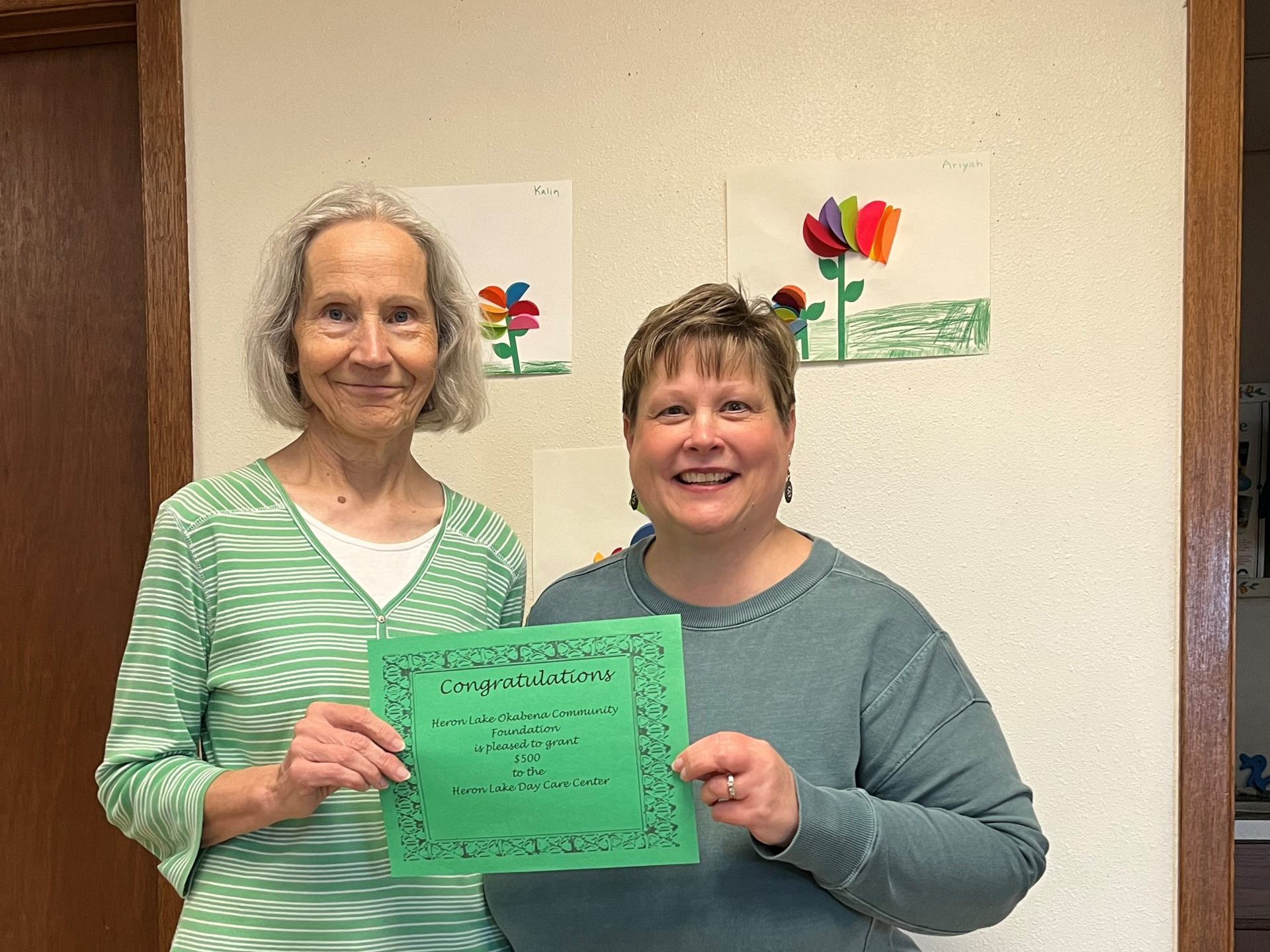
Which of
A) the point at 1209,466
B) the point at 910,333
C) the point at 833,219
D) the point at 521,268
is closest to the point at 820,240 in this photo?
the point at 833,219

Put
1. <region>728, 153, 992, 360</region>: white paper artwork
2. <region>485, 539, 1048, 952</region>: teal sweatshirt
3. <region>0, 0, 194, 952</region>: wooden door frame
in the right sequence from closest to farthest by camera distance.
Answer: <region>485, 539, 1048, 952</region>: teal sweatshirt → <region>728, 153, 992, 360</region>: white paper artwork → <region>0, 0, 194, 952</region>: wooden door frame

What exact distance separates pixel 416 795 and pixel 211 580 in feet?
1.01

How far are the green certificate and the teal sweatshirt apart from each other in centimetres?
12

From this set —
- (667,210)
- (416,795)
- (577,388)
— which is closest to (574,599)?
(416,795)

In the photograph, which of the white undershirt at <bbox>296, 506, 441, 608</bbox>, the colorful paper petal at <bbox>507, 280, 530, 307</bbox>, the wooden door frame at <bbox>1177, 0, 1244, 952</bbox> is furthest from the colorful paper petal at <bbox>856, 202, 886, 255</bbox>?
the white undershirt at <bbox>296, 506, 441, 608</bbox>

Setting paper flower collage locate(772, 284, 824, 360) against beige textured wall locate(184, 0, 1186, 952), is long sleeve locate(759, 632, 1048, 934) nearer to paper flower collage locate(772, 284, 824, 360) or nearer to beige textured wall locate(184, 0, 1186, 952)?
beige textured wall locate(184, 0, 1186, 952)

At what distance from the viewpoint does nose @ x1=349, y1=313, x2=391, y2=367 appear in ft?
3.90

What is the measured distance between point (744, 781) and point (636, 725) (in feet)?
0.37

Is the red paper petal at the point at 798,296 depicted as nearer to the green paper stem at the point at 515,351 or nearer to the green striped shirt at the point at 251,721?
the green paper stem at the point at 515,351

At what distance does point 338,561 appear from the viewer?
119cm

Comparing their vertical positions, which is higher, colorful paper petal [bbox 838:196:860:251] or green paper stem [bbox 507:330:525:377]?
colorful paper petal [bbox 838:196:860:251]

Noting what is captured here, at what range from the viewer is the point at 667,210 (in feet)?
6.10

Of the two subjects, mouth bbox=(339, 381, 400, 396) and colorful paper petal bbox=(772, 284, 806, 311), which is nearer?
mouth bbox=(339, 381, 400, 396)

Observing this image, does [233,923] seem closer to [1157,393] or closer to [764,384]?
[764,384]
